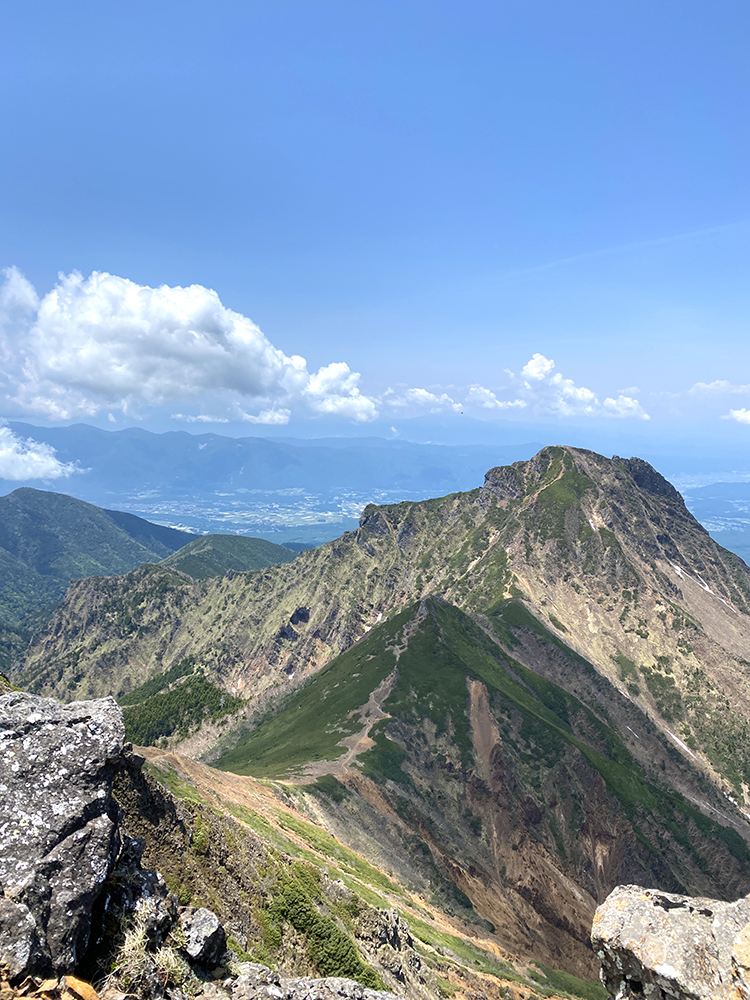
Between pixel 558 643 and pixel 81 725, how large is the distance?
563 feet

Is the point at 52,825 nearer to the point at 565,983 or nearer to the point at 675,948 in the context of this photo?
the point at 675,948

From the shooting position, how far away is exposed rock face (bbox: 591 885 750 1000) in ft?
69.4

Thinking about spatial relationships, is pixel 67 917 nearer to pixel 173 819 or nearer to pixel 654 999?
pixel 173 819

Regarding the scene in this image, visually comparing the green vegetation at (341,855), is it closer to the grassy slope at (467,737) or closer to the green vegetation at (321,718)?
the grassy slope at (467,737)

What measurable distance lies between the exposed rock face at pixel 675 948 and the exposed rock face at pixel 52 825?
22.7m

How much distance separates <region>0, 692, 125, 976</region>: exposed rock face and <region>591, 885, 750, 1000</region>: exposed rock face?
74.3ft

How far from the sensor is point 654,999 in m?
22.0

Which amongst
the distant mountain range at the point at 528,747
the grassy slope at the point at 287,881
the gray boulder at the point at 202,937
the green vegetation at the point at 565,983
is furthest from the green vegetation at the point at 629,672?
the gray boulder at the point at 202,937

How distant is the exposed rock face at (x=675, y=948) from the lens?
2114 centimetres

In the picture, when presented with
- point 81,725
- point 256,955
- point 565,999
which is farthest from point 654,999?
point 565,999

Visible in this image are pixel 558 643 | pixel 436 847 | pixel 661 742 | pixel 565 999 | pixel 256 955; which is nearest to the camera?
pixel 256 955

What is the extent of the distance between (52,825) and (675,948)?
84.6ft

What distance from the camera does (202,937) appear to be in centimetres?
1770

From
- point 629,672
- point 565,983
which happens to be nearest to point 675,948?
point 565,983
